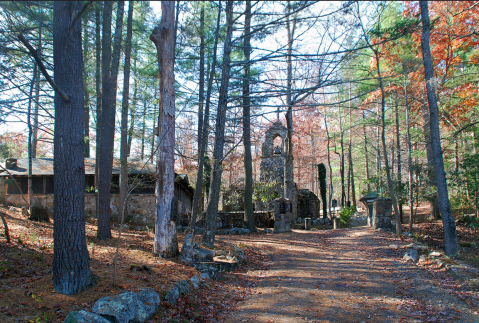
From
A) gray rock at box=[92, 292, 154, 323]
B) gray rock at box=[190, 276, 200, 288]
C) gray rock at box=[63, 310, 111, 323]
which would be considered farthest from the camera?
gray rock at box=[190, 276, 200, 288]

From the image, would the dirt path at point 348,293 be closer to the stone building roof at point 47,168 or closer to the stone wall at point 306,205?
the stone building roof at point 47,168

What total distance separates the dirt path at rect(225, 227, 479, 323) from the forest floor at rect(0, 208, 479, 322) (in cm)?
2

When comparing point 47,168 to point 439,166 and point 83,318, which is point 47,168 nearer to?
point 83,318

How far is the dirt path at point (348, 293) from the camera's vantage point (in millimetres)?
4645

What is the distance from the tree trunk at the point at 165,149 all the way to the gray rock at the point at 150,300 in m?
2.63

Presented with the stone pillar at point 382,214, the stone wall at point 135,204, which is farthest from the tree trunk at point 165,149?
the stone pillar at point 382,214

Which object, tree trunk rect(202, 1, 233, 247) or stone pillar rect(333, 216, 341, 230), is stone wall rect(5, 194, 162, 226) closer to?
tree trunk rect(202, 1, 233, 247)

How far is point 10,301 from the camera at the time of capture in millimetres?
3672

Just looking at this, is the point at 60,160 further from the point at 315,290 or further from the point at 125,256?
the point at 315,290

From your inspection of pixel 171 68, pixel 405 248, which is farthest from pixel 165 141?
pixel 405 248

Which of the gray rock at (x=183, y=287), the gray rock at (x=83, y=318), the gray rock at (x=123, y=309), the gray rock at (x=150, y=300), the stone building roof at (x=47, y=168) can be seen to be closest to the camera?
the gray rock at (x=83, y=318)

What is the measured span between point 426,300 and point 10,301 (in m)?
6.26

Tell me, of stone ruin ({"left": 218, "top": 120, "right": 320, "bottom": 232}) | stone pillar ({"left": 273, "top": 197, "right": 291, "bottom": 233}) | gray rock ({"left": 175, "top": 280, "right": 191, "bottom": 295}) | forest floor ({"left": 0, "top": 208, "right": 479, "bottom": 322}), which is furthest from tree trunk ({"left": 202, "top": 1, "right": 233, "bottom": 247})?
stone ruin ({"left": 218, "top": 120, "right": 320, "bottom": 232})

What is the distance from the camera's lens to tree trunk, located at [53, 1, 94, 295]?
411 centimetres
